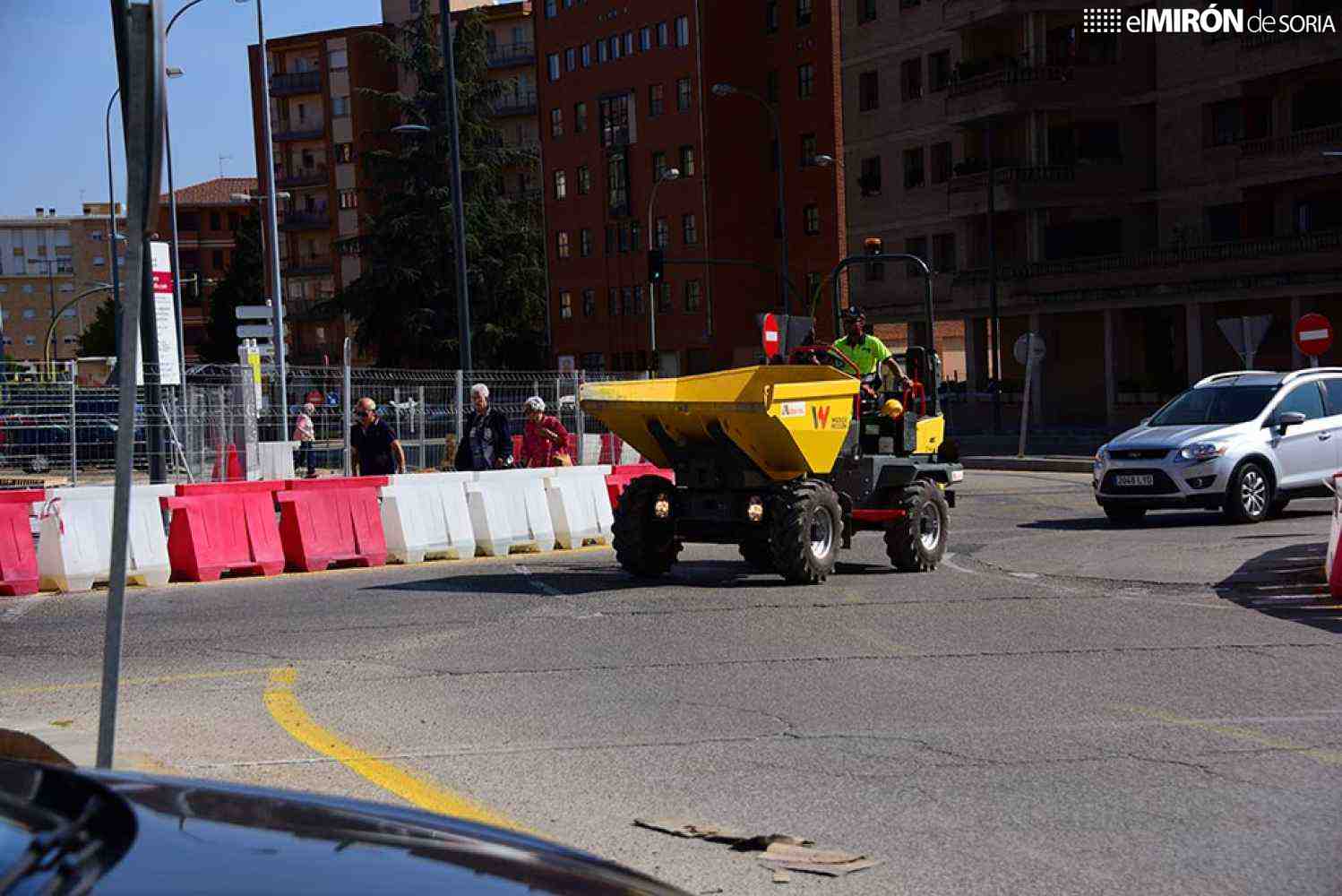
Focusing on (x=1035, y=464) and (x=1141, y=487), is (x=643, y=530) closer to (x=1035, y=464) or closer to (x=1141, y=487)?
(x=1141, y=487)

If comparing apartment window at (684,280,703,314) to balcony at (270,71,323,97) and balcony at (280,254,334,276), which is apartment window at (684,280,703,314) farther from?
balcony at (270,71,323,97)

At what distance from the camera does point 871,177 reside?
6588cm

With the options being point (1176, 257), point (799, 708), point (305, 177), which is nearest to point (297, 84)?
point (305, 177)

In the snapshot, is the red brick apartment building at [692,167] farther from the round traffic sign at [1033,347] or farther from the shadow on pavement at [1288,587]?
the shadow on pavement at [1288,587]

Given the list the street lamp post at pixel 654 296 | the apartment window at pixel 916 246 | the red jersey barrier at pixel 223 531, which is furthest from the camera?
the street lamp post at pixel 654 296

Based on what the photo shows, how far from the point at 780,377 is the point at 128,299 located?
1080 cm

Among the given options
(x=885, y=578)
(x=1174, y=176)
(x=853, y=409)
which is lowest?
(x=885, y=578)

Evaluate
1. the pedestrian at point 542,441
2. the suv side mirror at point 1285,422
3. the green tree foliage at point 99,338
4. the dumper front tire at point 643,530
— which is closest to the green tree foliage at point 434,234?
the pedestrian at point 542,441

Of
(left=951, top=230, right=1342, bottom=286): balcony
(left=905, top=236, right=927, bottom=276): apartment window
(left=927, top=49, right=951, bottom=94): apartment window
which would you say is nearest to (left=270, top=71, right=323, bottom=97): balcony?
(left=905, top=236, right=927, bottom=276): apartment window

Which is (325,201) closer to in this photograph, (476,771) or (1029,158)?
(1029,158)

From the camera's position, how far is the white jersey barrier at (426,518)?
18.6 meters

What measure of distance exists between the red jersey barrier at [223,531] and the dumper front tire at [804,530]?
17.6 ft

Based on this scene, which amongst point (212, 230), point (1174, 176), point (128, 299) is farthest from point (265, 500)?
point (212, 230)

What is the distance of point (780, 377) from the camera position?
53.4 feet
